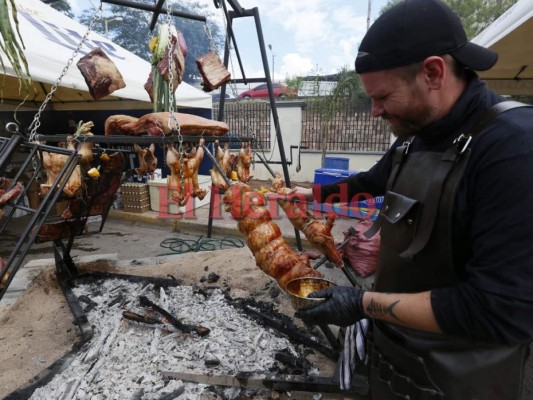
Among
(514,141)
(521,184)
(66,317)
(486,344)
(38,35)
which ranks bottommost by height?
(66,317)

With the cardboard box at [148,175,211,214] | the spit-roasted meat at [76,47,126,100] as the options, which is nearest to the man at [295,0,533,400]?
the spit-roasted meat at [76,47,126,100]

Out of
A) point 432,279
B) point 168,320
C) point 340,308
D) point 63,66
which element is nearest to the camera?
point 432,279

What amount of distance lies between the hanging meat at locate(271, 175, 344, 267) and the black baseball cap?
5.03 ft

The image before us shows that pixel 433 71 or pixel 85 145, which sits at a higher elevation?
pixel 433 71

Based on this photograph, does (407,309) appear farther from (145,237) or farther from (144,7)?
(145,237)

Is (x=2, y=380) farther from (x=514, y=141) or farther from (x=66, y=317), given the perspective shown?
(x=514, y=141)

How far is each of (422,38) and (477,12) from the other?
20231mm

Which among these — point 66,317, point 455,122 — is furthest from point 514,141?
point 66,317

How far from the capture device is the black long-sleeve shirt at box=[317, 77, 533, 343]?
3.24 feet

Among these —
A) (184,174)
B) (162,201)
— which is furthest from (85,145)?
(162,201)

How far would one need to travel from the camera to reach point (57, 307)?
3453mm

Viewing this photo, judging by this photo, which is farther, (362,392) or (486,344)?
(362,392)

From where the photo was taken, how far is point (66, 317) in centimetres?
330

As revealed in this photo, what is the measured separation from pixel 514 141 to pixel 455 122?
10.6 inches
